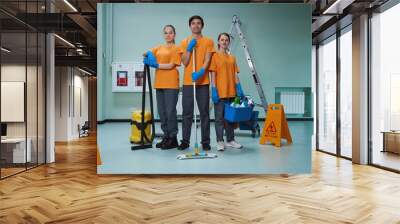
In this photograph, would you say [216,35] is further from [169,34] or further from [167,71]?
[167,71]

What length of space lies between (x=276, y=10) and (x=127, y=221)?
281cm

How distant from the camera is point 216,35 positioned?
4.40 m

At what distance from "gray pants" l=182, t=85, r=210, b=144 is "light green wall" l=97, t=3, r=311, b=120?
0.47 meters

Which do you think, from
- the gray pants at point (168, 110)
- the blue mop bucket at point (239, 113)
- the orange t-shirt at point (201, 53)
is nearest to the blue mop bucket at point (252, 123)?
the blue mop bucket at point (239, 113)

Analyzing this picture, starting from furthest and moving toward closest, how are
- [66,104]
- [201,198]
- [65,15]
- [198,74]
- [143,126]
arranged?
[66,104] < [65,15] < [143,126] < [198,74] < [201,198]

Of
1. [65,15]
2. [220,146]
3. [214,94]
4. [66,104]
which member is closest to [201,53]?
[214,94]

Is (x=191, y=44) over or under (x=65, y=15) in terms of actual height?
under

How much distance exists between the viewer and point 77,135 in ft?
45.2

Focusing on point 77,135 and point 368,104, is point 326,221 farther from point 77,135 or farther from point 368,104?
point 77,135

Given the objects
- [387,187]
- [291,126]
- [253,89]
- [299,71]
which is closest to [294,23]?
[299,71]

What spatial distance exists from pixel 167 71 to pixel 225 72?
0.66 m

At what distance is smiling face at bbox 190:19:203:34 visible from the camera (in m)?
4.38

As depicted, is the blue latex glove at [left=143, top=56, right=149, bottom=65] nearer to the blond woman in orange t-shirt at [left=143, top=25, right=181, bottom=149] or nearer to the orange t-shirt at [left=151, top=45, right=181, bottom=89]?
the blond woman in orange t-shirt at [left=143, top=25, right=181, bottom=149]

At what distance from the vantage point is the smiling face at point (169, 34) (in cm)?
441
